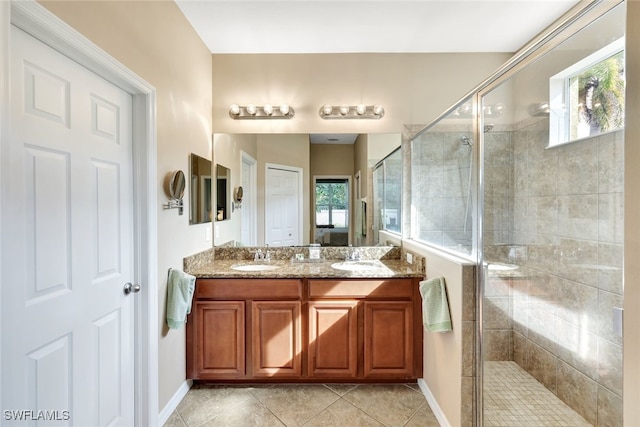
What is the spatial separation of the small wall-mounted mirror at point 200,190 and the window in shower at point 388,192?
1.47 meters

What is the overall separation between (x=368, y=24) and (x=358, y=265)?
1.88 m

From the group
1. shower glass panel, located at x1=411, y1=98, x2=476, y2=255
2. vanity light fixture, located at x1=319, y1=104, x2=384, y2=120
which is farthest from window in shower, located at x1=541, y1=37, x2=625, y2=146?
vanity light fixture, located at x1=319, y1=104, x2=384, y2=120

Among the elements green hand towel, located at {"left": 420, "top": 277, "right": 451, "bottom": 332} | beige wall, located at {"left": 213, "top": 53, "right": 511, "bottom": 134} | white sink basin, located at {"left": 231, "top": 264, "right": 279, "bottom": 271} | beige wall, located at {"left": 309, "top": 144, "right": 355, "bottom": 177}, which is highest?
beige wall, located at {"left": 213, "top": 53, "right": 511, "bottom": 134}

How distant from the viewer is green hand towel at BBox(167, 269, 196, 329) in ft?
6.20

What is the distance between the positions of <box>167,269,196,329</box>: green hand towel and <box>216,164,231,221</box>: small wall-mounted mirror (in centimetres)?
82

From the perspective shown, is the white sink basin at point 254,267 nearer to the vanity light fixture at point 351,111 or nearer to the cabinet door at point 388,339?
the cabinet door at point 388,339

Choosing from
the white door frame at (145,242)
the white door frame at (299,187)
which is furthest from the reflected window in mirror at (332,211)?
the white door frame at (145,242)

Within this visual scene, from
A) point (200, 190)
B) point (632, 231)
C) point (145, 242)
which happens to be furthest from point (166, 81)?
point (632, 231)

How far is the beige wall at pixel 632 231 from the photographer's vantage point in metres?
0.81

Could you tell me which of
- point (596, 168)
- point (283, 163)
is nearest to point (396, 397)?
point (596, 168)

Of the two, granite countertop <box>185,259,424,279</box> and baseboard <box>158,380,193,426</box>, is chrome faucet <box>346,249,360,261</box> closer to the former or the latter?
granite countertop <box>185,259,424,279</box>

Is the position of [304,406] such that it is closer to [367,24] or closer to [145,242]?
[145,242]

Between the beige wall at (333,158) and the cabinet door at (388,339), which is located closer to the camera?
the cabinet door at (388,339)

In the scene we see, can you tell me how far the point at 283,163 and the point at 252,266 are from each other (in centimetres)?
98
